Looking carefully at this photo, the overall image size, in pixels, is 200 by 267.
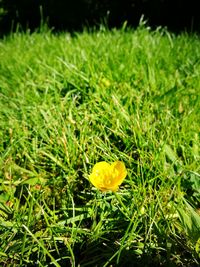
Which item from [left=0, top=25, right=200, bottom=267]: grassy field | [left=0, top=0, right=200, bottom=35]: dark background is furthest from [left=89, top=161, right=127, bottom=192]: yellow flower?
[left=0, top=0, right=200, bottom=35]: dark background

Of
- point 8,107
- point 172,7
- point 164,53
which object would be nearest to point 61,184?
point 8,107

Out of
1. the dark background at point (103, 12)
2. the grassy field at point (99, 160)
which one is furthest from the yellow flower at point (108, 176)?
the dark background at point (103, 12)

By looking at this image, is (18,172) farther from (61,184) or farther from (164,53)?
(164,53)

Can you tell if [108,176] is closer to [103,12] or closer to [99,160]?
[99,160]

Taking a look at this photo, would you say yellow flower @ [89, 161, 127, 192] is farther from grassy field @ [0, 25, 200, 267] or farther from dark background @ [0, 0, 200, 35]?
dark background @ [0, 0, 200, 35]

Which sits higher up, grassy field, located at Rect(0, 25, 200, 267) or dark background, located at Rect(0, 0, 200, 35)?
dark background, located at Rect(0, 0, 200, 35)

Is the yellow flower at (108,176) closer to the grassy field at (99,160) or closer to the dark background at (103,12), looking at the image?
the grassy field at (99,160)
